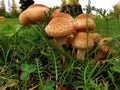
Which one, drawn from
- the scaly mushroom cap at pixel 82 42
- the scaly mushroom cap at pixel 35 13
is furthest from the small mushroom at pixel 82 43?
the scaly mushroom cap at pixel 35 13

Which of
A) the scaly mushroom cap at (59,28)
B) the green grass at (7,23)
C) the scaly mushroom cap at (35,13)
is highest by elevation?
the scaly mushroom cap at (35,13)

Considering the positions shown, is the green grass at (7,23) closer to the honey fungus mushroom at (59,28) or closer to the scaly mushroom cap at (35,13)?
the scaly mushroom cap at (35,13)

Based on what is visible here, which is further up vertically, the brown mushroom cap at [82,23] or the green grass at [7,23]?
the brown mushroom cap at [82,23]

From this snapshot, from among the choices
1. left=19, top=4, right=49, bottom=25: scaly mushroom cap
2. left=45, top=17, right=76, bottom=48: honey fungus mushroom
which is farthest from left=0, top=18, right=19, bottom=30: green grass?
left=45, top=17, right=76, bottom=48: honey fungus mushroom

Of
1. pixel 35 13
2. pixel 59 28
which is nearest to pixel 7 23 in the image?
pixel 35 13

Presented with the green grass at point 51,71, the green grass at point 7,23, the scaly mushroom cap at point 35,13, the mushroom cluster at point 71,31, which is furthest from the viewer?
the green grass at point 7,23

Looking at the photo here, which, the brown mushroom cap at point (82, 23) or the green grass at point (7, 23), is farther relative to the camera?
the green grass at point (7, 23)

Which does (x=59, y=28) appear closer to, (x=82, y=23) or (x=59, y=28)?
(x=59, y=28)

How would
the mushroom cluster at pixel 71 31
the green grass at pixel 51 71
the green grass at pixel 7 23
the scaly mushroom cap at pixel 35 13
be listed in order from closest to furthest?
the green grass at pixel 51 71 → the mushroom cluster at pixel 71 31 → the scaly mushroom cap at pixel 35 13 → the green grass at pixel 7 23

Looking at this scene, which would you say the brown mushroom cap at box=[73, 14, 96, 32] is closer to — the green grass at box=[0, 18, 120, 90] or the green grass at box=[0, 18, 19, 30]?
the green grass at box=[0, 18, 120, 90]

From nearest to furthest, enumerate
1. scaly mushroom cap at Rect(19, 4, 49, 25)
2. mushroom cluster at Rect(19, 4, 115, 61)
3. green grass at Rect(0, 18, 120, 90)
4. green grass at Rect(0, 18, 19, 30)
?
green grass at Rect(0, 18, 120, 90) → mushroom cluster at Rect(19, 4, 115, 61) → scaly mushroom cap at Rect(19, 4, 49, 25) → green grass at Rect(0, 18, 19, 30)
